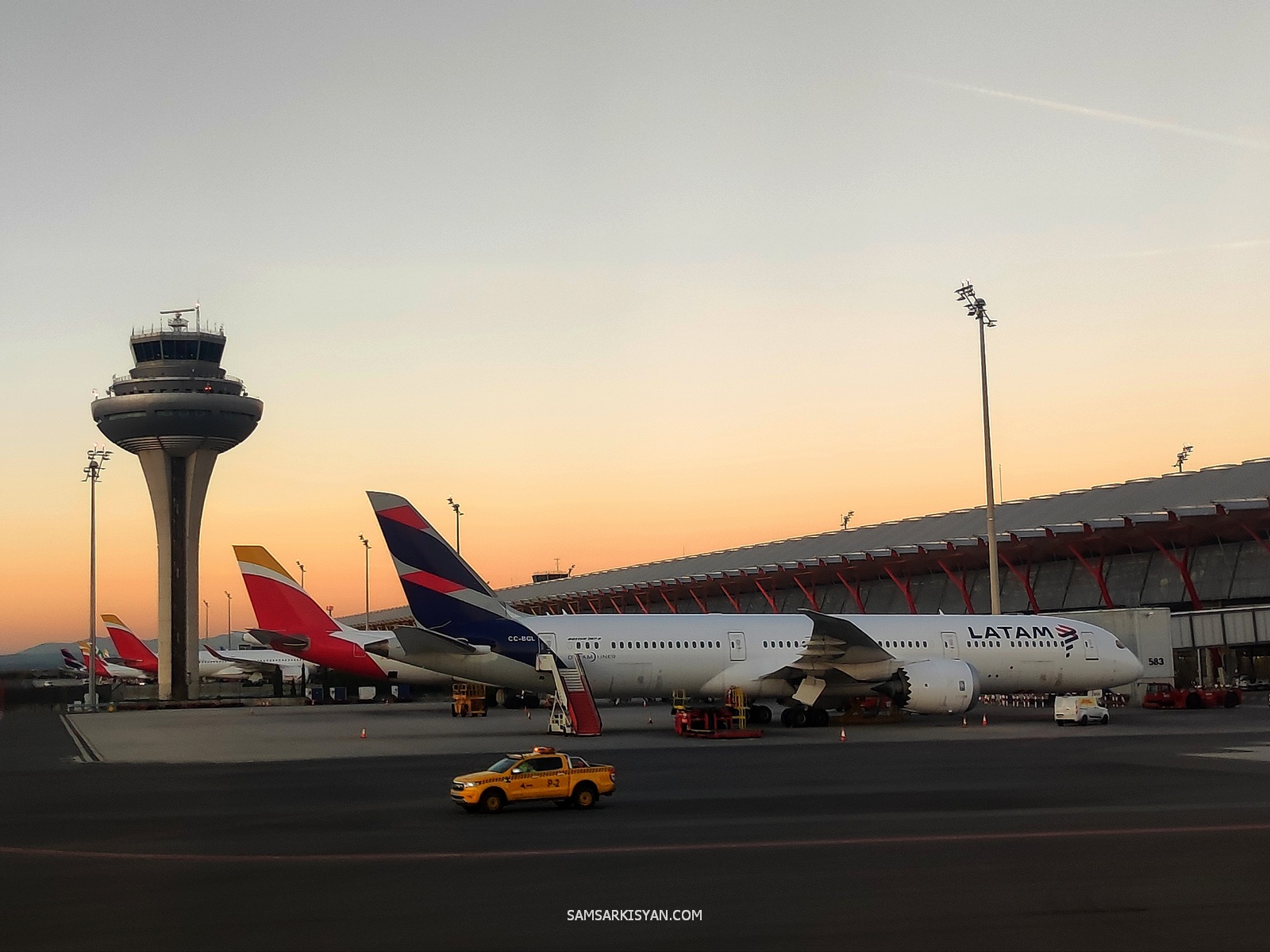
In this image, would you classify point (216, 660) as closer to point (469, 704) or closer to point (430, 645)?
point (469, 704)

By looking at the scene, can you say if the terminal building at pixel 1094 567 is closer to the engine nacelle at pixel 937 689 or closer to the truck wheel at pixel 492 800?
the engine nacelle at pixel 937 689

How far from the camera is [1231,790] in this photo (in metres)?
19.3

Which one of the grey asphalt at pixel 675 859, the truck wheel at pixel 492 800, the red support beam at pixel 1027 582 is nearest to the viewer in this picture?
the grey asphalt at pixel 675 859

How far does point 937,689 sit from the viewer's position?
3572cm

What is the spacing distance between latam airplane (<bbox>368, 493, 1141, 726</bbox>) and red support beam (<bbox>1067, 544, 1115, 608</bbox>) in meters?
17.9

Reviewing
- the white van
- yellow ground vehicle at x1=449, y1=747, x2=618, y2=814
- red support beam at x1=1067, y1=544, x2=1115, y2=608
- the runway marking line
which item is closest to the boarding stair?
the white van

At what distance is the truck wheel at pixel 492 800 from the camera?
Result: 1767 centimetres

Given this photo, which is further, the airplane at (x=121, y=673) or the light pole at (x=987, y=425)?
the airplane at (x=121, y=673)

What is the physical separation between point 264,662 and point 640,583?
89.1 feet

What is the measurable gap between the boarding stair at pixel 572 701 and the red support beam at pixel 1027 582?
3157cm

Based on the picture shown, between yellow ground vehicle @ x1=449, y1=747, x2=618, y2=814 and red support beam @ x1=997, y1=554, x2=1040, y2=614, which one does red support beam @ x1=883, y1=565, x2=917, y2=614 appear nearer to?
red support beam @ x1=997, y1=554, x2=1040, y2=614

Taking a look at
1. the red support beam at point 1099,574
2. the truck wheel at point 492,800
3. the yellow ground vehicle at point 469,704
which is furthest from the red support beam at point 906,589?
the truck wheel at point 492,800

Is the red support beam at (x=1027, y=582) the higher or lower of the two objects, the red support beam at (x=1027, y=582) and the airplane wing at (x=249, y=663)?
the higher

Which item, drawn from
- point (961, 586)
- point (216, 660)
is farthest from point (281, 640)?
point (216, 660)
